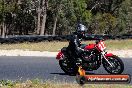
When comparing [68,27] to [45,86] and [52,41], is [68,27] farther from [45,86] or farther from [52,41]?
[45,86]

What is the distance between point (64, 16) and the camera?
70.7 meters

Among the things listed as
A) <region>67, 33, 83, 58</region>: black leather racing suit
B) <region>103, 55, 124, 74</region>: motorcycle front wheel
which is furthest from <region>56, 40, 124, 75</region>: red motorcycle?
<region>67, 33, 83, 58</region>: black leather racing suit

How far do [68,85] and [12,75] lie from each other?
397 cm

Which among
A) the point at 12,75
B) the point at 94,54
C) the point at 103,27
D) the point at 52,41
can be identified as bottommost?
the point at 103,27

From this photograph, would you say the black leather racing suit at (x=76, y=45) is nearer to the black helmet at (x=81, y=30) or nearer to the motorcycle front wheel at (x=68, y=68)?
the black helmet at (x=81, y=30)

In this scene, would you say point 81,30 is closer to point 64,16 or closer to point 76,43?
point 76,43

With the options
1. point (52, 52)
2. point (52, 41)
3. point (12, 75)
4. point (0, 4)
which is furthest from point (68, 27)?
point (12, 75)

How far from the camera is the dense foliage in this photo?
65875 mm

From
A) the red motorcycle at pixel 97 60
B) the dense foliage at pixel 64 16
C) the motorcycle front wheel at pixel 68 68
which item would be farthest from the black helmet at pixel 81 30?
the dense foliage at pixel 64 16

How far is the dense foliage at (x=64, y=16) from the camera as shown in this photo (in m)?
65.9

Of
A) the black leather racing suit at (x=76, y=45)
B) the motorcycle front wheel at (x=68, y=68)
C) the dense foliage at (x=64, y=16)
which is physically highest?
the black leather racing suit at (x=76, y=45)

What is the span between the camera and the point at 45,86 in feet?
34.4

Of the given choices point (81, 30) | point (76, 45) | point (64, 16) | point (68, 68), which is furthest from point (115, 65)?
point (64, 16)

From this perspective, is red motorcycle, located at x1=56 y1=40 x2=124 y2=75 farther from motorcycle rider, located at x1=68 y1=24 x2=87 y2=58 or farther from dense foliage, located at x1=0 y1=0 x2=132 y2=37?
dense foliage, located at x1=0 y1=0 x2=132 y2=37
